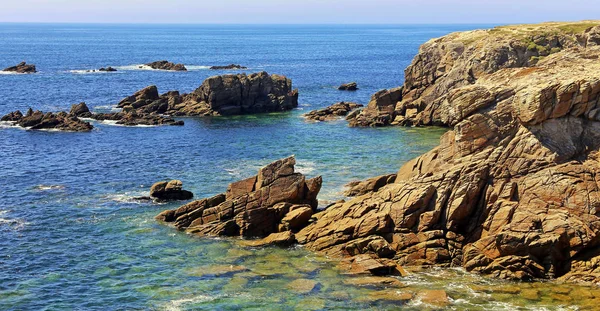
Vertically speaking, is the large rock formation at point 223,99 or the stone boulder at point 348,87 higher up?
the large rock formation at point 223,99

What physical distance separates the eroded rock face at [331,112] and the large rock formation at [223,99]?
1062 cm

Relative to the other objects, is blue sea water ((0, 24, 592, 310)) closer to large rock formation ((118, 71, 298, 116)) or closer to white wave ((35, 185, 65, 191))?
white wave ((35, 185, 65, 191))

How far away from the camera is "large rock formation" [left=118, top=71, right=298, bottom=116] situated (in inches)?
5453

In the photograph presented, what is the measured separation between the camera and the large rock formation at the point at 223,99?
454 feet

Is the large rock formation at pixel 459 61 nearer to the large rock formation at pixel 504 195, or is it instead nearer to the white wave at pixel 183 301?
the large rock formation at pixel 504 195

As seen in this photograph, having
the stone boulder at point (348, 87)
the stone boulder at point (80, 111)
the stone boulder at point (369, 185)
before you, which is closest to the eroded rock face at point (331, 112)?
the stone boulder at point (348, 87)

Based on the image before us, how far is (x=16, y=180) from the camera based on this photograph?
87000 mm

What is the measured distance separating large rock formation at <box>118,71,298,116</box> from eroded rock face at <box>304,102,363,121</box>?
1062cm

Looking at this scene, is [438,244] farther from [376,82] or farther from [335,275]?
[376,82]

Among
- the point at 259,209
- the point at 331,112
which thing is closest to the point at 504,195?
the point at 259,209

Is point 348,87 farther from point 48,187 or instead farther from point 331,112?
point 48,187

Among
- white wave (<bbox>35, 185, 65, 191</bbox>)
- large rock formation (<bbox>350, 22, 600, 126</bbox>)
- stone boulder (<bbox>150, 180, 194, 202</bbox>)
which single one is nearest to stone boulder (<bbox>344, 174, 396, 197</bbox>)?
stone boulder (<bbox>150, 180, 194, 202</bbox>)

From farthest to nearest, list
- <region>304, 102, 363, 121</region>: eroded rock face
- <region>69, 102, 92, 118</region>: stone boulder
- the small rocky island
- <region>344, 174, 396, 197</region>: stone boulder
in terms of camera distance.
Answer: <region>69, 102, 92, 118</region>: stone boulder < the small rocky island < <region>304, 102, 363, 121</region>: eroded rock face < <region>344, 174, 396, 197</region>: stone boulder

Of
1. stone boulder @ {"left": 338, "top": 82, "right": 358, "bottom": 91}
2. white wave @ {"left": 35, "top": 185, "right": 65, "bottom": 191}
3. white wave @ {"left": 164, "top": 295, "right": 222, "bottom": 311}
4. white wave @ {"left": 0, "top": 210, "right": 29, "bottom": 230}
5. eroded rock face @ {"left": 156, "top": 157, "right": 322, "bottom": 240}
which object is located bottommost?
stone boulder @ {"left": 338, "top": 82, "right": 358, "bottom": 91}
